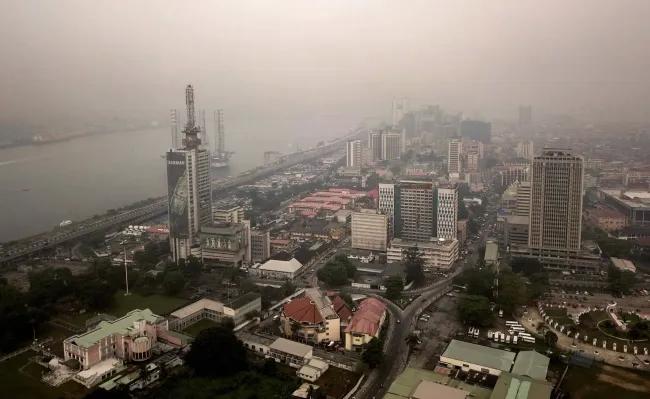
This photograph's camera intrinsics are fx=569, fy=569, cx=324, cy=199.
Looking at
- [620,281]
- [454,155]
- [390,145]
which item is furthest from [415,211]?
[390,145]

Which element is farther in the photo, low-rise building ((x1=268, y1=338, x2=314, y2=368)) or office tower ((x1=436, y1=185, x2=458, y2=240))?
office tower ((x1=436, y1=185, x2=458, y2=240))

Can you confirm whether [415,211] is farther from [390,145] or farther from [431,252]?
[390,145]

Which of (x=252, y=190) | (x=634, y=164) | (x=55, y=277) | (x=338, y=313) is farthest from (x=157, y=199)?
(x=634, y=164)

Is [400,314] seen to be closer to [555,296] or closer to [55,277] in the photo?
[555,296]

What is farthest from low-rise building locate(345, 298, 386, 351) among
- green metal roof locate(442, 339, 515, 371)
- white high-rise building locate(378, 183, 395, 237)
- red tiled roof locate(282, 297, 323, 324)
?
white high-rise building locate(378, 183, 395, 237)

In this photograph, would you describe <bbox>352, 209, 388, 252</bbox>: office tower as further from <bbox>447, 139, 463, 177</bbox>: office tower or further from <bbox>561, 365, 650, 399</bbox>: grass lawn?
<bbox>447, 139, 463, 177</bbox>: office tower
